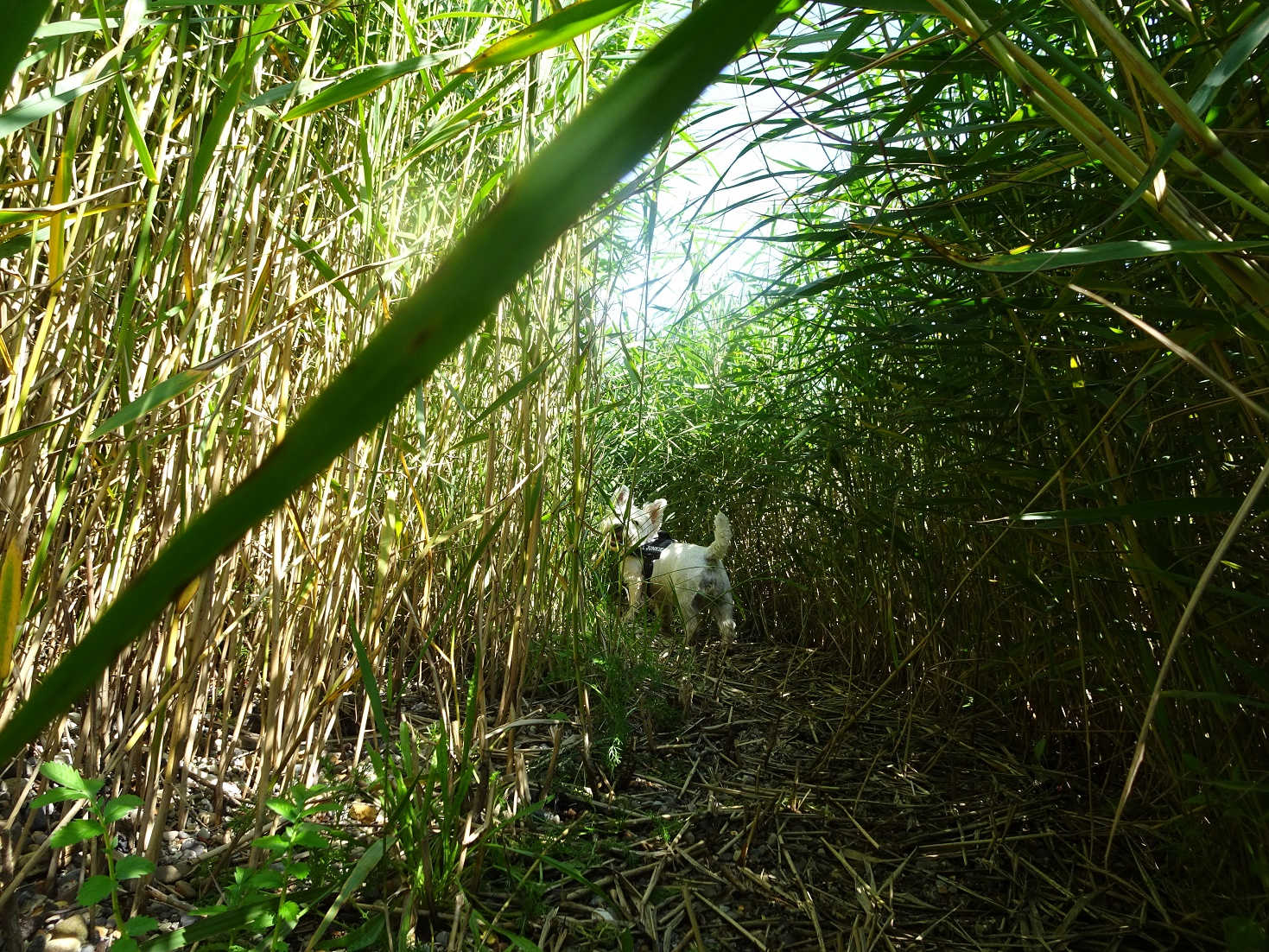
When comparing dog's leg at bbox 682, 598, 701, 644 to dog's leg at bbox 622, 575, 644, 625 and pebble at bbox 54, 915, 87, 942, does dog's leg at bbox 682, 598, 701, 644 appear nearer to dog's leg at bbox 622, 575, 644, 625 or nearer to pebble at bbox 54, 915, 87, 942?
dog's leg at bbox 622, 575, 644, 625

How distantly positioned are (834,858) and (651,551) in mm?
1772

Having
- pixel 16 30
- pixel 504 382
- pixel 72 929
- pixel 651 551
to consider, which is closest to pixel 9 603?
pixel 16 30

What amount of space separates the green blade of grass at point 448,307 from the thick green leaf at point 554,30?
193 mm

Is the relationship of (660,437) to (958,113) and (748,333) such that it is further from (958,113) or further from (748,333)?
(958,113)

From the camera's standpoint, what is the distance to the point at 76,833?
2.41 feet

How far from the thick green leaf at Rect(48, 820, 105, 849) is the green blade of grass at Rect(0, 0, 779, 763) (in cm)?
80

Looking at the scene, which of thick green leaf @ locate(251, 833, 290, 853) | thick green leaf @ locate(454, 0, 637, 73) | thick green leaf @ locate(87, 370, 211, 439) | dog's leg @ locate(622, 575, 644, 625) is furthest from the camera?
dog's leg @ locate(622, 575, 644, 625)

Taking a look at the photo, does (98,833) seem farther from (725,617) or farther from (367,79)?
(725,617)

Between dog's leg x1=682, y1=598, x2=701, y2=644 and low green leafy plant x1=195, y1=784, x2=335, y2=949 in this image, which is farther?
dog's leg x1=682, y1=598, x2=701, y2=644

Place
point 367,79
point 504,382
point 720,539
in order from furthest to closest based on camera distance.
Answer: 1. point 720,539
2. point 504,382
3. point 367,79

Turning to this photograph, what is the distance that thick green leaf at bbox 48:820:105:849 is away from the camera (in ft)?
2.41

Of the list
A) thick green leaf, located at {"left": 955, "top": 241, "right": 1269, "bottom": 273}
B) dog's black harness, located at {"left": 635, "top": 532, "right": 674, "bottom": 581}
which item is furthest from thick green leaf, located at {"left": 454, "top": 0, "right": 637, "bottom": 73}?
dog's black harness, located at {"left": 635, "top": 532, "right": 674, "bottom": 581}

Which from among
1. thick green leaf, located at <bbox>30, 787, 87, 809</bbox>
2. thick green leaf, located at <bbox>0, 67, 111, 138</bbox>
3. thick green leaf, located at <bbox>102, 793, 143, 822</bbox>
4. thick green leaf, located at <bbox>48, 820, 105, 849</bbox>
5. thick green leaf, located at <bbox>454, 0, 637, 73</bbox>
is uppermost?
thick green leaf, located at <bbox>0, 67, 111, 138</bbox>

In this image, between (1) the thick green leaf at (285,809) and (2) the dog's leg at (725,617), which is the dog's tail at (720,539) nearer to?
(2) the dog's leg at (725,617)
